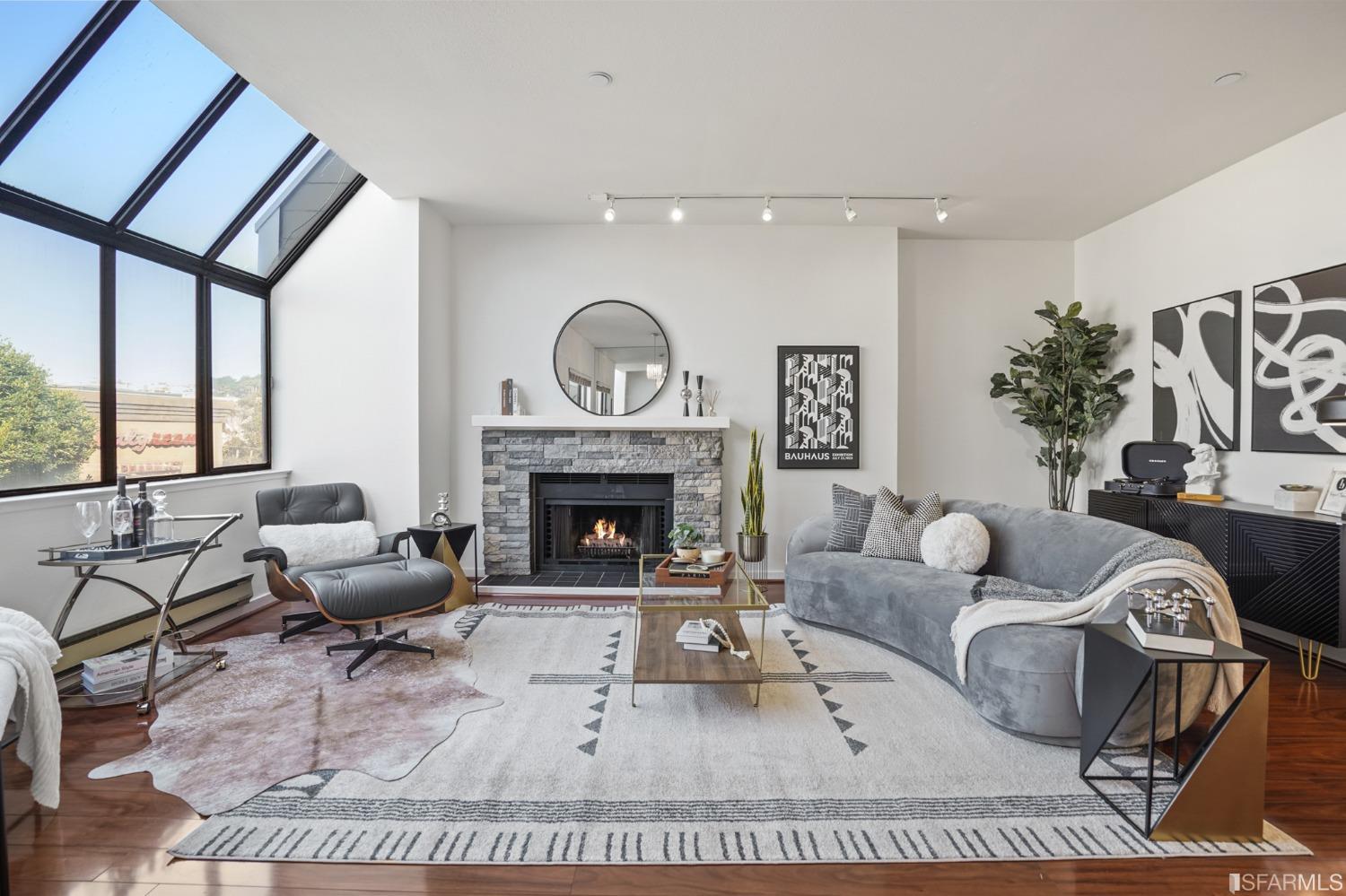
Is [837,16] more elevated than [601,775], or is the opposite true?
[837,16]

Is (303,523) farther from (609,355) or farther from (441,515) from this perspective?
(609,355)

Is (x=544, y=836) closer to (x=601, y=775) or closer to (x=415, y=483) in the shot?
(x=601, y=775)

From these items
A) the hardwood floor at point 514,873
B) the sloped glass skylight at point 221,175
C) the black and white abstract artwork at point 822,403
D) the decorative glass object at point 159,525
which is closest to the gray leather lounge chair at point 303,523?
the decorative glass object at point 159,525

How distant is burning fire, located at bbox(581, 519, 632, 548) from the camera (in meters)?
5.46

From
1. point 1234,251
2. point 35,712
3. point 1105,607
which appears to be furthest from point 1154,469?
point 35,712

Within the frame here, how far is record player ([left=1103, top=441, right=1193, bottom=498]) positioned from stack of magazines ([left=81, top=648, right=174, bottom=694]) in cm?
564

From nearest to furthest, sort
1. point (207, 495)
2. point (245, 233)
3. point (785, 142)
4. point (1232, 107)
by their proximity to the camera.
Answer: point (1232, 107), point (785, 142), point (207, 495), point (245, 233)

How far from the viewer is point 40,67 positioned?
287cm

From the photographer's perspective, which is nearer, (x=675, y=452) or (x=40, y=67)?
(x=40, y=67)

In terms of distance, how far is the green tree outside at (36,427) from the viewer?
2.99 meters

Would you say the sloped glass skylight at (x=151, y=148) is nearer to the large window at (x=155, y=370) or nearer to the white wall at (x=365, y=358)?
the large window at (x=155, y=370)

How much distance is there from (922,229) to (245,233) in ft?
17.0

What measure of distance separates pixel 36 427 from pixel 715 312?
4.24 metres

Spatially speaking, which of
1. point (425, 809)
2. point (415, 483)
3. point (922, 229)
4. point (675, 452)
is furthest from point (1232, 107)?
point (415, 483)
